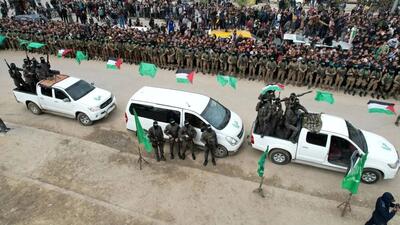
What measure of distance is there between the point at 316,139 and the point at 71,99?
29.6ft

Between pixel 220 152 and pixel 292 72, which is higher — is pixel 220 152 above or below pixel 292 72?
below

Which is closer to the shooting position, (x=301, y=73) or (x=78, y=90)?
(x=78, y=90)

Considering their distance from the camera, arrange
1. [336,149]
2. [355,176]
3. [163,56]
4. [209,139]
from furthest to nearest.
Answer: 1. [163,56]
2. [209,139]
3. [336,149]
4. [355,176]

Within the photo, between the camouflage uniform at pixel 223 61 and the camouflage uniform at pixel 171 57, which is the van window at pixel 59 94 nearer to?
the camouflage uniform at pixel 171 57

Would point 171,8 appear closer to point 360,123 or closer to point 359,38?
point 359,38

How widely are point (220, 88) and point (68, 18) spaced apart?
18.6 m

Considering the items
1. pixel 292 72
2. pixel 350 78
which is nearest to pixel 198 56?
pixel 292 72

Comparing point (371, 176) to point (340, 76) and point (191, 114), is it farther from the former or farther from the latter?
point (340, 76)

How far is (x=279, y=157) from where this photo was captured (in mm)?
10000

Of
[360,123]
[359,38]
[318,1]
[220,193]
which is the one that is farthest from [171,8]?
[220,193]

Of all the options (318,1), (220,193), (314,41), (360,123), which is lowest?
(220,193)

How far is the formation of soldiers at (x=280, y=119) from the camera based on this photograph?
9.59 meters

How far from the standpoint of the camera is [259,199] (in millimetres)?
8836

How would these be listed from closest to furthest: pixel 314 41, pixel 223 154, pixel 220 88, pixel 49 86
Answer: pixel 223 154, pixel 49 86, pixel 220 88, pixel 314 41
